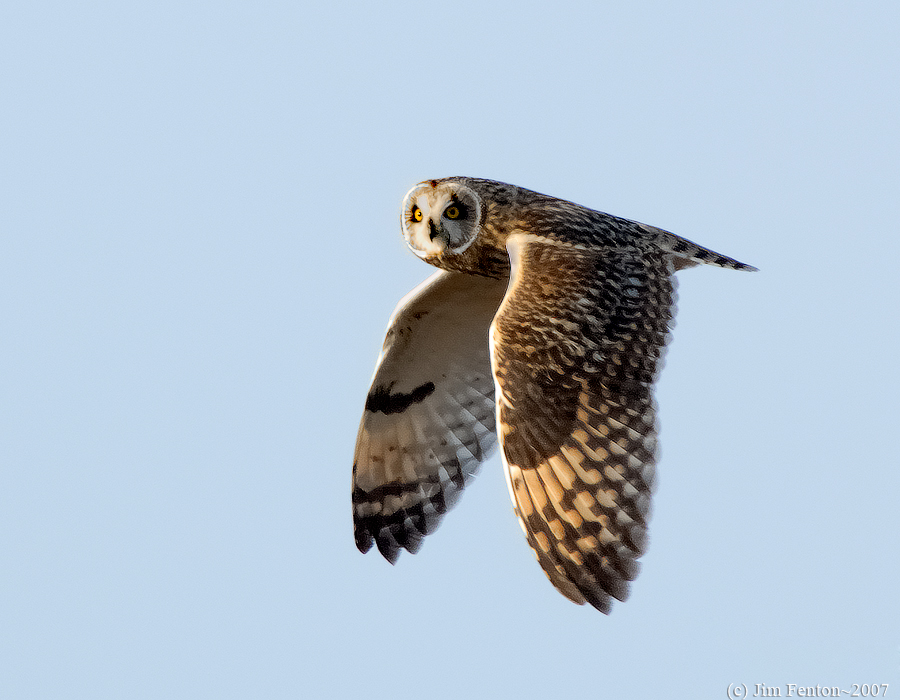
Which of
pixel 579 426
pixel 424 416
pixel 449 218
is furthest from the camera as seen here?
pixel 424 416

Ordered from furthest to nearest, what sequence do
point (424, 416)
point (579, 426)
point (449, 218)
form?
point (424, 416), point (449, 218), point (579, 426)

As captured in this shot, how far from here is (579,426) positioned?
5465 millimetres

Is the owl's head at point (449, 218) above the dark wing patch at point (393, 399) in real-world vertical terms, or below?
above

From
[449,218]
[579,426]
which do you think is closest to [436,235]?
[449,218]

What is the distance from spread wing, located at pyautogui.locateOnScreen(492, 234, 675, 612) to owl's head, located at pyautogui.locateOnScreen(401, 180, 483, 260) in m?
0.70

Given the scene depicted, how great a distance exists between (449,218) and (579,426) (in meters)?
1.36

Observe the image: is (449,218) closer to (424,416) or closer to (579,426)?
(424,416)

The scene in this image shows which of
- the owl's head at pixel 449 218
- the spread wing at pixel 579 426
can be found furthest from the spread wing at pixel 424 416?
the spread wing at pixel 579 426

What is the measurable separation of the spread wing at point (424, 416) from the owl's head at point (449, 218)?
49 cm

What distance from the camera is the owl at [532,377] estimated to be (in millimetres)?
5383

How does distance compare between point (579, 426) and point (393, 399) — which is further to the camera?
point (393, 399)

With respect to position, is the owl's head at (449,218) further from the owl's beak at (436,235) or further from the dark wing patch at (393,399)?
the dark wing patch at (393,399)

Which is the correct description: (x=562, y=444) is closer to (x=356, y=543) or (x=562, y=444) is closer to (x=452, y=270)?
(x=452, y=270)

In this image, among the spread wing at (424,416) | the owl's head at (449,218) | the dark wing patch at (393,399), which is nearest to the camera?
the owl's head at (449,218)
